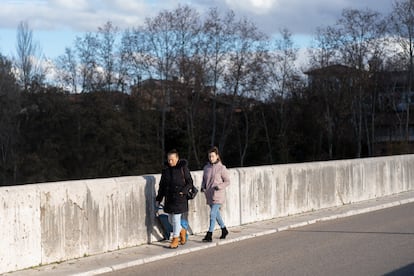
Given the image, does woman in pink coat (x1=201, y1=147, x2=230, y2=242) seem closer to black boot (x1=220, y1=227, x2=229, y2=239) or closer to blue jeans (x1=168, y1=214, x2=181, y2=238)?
black boot (x1=220, y1=227, x2=229, y2=239)

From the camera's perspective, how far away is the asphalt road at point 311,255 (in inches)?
389

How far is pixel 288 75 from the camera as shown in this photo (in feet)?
236

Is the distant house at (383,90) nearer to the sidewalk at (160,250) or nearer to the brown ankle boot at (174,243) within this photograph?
the sidewalk at (160,250)

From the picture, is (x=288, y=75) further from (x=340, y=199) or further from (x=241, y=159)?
(x=340, y=199)

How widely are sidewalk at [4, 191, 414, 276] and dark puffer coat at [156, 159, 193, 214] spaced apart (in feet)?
2.18

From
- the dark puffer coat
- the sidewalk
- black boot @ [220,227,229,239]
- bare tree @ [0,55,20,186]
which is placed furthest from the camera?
bare tree @ [0,55,20,186]

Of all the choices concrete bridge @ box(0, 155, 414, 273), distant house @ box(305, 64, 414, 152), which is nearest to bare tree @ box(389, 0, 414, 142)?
distant house @ box(305, 64, 414, 152)

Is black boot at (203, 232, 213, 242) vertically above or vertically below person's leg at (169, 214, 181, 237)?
below

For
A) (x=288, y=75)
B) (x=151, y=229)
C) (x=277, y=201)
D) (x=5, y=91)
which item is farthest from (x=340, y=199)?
(x=288, y=75)

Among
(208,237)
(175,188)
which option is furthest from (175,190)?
(208,237)

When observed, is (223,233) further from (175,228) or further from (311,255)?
(311,255)

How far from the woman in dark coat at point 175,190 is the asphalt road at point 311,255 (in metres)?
0.58

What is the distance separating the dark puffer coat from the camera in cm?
1165

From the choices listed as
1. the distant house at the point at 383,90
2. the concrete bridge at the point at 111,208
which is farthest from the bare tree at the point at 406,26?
the concrete bridge at the point at 111,208
